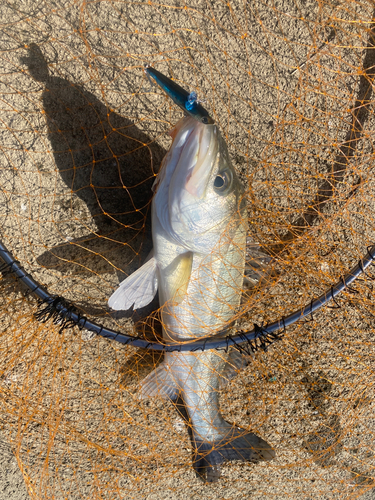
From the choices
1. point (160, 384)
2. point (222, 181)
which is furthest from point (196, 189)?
point (160, 384)

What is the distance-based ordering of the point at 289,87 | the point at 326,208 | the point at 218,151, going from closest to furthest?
the point at 218,151
the point at 289,87
the point at 326,208

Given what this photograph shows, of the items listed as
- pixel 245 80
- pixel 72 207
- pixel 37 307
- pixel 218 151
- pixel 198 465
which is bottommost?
pixel 198 465

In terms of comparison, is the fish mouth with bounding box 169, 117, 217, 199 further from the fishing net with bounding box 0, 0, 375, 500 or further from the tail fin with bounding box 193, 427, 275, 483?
the tail fin with bounding box 193, 427, 275, 483

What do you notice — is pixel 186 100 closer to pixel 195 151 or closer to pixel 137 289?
pixel 195 151

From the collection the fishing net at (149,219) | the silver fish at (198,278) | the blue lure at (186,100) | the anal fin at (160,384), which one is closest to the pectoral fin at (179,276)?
the silver fish at (198,278)

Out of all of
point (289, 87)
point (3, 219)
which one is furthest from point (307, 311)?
point (3, 219)

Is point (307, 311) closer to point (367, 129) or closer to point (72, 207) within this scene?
point (367, 129)

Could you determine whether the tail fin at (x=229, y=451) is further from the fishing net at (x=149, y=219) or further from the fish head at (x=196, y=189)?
the fish head at (x=196, y=189)
